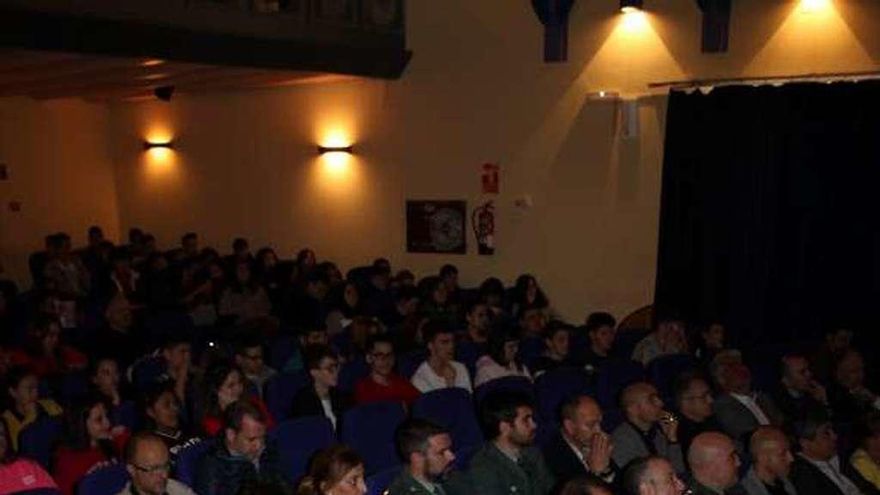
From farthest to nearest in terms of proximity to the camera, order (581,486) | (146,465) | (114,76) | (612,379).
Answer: (114,76) < (612,379) < (146,465) < (581,486)

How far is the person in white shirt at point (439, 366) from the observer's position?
609 cm

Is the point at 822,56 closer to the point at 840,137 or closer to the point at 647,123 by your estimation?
the point at 840,137

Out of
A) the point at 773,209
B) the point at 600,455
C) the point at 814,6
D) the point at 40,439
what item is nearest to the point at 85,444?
the point at 40,439

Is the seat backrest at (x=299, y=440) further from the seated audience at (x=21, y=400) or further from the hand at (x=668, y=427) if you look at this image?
the hand at (x=668, y=427)

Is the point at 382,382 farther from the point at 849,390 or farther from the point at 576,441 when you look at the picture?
the point at 849,390

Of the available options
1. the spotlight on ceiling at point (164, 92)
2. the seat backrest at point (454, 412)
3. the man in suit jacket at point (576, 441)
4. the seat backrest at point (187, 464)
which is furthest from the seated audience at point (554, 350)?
the spotlight on ceiling at point (164, 92)

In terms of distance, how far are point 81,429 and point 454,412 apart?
78.9 inches

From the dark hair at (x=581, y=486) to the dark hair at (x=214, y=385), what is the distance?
2.50 metres

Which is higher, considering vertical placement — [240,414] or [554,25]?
[554,25]

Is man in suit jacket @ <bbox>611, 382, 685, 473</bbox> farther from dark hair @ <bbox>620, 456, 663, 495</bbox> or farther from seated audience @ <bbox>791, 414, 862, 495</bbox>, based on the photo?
dark hair @ <bbox>620, 456, 663, 495</bbox>

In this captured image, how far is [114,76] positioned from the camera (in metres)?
9.40

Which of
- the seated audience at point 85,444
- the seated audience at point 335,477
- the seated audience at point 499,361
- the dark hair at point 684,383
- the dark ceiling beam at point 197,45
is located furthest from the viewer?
the dark ceiling beam at point 197,45

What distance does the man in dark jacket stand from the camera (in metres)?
4.15

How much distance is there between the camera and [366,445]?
16.3ft
